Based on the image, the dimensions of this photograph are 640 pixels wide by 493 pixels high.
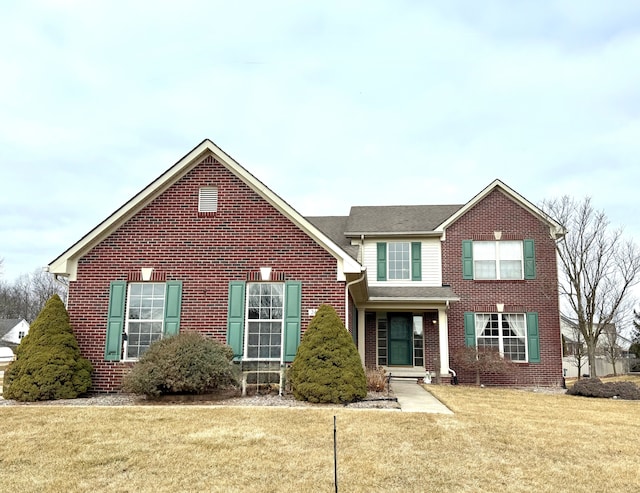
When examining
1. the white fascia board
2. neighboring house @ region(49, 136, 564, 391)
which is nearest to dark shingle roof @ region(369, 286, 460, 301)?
neighboring house @ region(49, 136, 564, 391)

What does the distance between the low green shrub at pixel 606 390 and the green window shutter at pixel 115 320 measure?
12944 mm

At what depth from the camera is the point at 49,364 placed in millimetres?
10789

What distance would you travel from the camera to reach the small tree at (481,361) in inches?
671

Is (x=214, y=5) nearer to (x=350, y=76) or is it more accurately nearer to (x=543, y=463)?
(x=350, y=76)

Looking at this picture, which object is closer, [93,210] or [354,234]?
[354,234]

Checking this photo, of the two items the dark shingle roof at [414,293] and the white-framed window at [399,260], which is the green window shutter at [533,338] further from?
the white-framed window at [399,260]

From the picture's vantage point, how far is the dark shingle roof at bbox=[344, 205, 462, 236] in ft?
63.4

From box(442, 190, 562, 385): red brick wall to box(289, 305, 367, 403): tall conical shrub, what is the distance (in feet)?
27.9

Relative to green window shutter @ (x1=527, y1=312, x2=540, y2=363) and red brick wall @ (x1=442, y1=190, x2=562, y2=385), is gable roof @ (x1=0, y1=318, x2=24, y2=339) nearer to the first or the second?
red brick wall @ (x1=442, y1=190, x2=562, y2=385)

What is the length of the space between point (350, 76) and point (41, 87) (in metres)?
8.48

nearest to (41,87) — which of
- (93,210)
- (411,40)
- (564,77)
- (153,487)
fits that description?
(411,40)

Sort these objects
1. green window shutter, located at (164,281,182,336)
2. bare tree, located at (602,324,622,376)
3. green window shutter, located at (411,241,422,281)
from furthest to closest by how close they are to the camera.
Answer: bare tree, located at (602,324,622,376)
green window shutter, located at (411,241,422,281)
green window shutter, located at (164,281,182,336)

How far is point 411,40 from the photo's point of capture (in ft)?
39.3

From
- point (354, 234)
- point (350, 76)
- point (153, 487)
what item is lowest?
point (153, 487)
